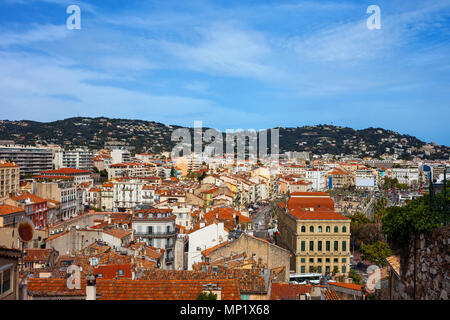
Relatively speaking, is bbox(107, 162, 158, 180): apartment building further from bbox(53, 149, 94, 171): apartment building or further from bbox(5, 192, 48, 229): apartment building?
bbox(5, 192, 48, 229): apartment building

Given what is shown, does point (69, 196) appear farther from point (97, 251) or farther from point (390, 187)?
point (390, 187)

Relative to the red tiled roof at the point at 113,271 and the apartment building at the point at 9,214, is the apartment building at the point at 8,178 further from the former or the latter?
the red tiled roof at the point at 113,271

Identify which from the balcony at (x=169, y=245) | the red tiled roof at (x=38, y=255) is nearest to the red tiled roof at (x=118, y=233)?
the balcony at (x=169, y=245)

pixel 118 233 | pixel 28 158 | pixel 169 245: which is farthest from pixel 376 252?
pixel 28 158

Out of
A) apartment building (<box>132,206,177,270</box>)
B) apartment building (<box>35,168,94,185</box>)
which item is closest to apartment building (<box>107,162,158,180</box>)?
apartment building (<box>35,168,94,185</box>)

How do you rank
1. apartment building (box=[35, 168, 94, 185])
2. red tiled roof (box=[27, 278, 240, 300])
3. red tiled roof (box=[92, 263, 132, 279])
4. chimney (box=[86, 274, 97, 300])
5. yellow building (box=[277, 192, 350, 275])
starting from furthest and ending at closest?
apartment building (box=[35, 168, 94, 185]) < yellow building (box=[277, 192, 350, 275]) < red tiled roof (box=[92, 263, 132, 279]) < red tiled roof (box=[27, 278, 240, 300]) < chimney (box=[86, 274, 97, 300])
